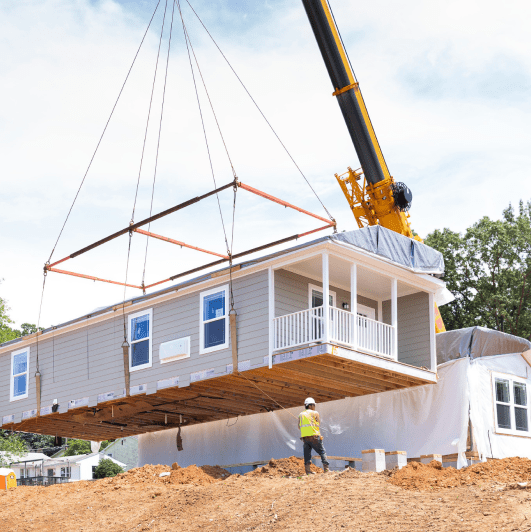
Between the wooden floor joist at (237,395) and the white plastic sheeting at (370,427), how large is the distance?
49 centimetres

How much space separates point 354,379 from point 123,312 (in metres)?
7.68

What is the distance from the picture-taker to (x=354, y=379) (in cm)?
2153

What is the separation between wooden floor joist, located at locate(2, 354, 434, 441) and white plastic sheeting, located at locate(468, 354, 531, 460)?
1490 millimetres

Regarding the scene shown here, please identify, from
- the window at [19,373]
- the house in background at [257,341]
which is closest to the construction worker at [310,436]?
the house in background at [257,341]

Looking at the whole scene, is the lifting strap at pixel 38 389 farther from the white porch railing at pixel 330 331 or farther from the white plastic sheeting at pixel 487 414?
the white plastic sheeting at pixel 487 414

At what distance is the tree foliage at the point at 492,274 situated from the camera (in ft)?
136

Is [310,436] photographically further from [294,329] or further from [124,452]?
[124,452]

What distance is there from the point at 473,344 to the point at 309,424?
746 cm

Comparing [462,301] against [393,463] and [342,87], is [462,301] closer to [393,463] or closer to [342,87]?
[342,87]

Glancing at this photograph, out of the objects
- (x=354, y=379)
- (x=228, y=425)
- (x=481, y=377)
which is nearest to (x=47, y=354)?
(x=228, y=425)

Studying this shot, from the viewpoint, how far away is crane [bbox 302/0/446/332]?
23.8 meters

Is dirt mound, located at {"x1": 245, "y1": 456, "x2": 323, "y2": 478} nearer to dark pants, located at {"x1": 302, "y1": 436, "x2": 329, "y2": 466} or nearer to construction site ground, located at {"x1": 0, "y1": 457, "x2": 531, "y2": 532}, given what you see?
construction site ground, located at {"x1": 0, "y1": 457, "x2": 531, "y2": 532}

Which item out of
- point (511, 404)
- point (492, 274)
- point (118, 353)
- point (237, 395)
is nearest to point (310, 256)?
point (237, 395)

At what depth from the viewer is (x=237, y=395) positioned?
2330cm
